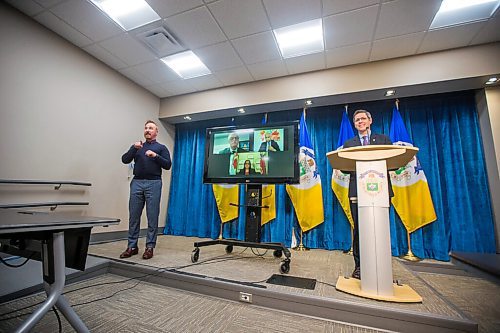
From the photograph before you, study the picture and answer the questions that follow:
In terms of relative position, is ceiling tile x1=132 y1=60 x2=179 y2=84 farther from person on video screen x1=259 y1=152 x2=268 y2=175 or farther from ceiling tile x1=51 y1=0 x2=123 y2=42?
person on video screen x1=259 y1=152 x2=268 y2=175

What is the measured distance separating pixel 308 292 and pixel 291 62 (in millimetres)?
2690

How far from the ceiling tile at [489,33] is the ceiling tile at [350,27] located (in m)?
1.11

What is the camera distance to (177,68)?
3.16 m

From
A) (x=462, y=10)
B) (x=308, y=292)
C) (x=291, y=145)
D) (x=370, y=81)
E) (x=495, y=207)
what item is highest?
(x=462, y=10)

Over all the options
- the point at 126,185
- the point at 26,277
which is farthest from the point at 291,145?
the point at 126,185

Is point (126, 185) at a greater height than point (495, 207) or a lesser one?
greater

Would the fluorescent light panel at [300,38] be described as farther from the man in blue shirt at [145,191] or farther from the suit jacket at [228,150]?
the man in blue shirt at [145,191]

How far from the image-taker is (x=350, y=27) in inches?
89.7

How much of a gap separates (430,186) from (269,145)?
7.26ft

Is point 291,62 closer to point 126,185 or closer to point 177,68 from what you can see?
point 177,68

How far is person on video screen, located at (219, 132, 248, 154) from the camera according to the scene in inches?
94.2

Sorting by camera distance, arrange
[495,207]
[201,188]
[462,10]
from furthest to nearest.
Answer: [201,188], [495,207], [462,10]

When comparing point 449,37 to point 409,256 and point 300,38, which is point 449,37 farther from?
point 409,256

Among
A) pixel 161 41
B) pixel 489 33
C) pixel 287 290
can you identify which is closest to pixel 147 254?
pixel 287 290
